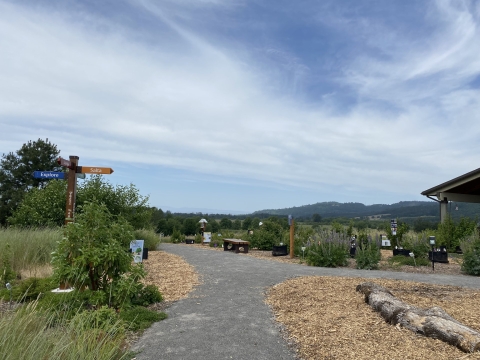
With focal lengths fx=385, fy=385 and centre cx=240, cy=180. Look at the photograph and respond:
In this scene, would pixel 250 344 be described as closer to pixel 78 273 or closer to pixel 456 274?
pixel 78 273

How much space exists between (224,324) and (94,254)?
6.05 ft

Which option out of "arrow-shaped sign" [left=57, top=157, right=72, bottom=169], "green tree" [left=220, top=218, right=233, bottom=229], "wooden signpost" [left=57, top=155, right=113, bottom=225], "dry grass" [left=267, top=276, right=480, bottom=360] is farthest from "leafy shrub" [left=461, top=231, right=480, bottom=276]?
"green tree" [left=220, top=218, right=233, bottom=229]

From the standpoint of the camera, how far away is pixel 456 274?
31.2 ft

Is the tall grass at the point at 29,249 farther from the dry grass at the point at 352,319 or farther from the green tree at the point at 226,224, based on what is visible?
the green tree at the point at 226,224

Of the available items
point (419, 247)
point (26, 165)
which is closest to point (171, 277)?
point (419, 247)

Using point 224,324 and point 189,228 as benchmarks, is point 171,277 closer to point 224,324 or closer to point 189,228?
point 224,324

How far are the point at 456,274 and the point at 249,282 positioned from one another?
547 centimetres

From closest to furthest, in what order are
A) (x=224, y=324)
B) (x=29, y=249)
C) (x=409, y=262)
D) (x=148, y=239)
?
(x=224, y=324), (x=29, y=249), (x=409, y=262), (x=148, y=239)

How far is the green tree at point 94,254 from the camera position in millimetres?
4879

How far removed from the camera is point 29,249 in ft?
26.2

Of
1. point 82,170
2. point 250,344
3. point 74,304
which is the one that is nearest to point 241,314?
point 250,344

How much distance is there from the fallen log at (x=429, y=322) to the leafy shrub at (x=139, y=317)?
2.84m

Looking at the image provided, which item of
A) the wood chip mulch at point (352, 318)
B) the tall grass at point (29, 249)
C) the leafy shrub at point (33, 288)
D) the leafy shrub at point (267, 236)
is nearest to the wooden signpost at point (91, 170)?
the tall grass at point (29, 249)

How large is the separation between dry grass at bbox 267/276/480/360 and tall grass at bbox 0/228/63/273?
4.86 metres
